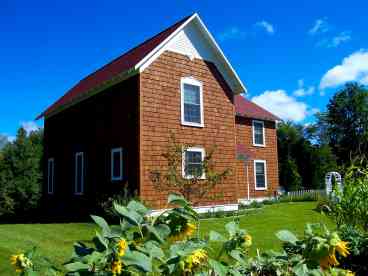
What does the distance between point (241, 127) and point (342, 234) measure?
20974 mm

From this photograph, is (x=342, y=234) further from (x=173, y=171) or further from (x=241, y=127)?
(x=241, y=127)

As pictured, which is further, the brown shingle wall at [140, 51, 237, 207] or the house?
the house

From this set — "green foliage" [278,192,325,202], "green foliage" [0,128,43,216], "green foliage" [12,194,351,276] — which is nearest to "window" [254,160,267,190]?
"green foliage" [278,192,325,202]

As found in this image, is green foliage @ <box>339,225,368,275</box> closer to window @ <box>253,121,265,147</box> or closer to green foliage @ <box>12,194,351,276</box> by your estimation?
green foliage @ <box>12,194,351,276</box>

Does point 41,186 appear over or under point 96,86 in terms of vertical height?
under

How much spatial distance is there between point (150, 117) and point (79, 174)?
6632mm

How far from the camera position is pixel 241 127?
26.6 metres

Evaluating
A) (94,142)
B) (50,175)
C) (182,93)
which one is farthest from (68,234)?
(50,175)

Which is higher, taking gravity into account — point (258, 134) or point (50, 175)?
point (258, 134)

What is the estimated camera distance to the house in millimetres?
16656

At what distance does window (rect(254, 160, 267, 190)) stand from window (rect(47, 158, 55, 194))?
479 inches

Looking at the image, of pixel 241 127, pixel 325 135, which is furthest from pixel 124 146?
pixel 325 135

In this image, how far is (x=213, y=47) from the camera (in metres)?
19.2

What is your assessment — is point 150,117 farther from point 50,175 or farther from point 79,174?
point 50,175
